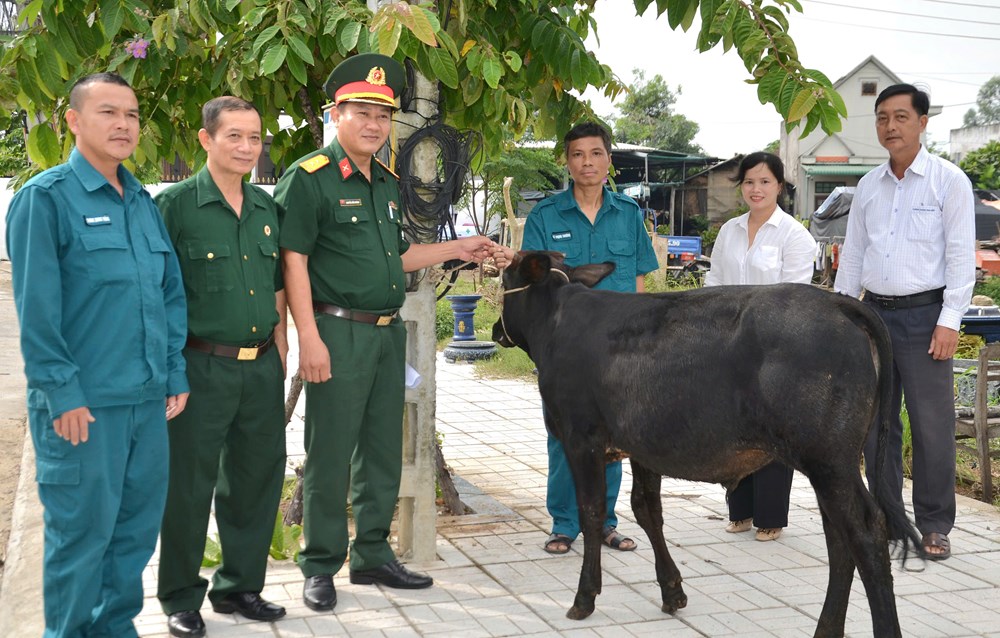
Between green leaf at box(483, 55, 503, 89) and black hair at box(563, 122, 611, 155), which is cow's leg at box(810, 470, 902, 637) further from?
black hair at box(563, 122, 611, 155)

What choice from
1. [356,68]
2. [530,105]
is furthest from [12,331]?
[356,68]

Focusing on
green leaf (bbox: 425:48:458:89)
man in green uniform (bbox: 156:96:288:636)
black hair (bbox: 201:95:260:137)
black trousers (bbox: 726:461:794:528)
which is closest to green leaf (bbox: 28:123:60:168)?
man in green uniform (bbox: 156:96:288:636)

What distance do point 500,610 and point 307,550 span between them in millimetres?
905

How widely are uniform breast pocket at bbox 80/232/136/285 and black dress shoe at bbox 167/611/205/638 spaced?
56.3 inches

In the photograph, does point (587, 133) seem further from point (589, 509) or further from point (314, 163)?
point (589, 509)

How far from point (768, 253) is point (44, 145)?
3708 mm

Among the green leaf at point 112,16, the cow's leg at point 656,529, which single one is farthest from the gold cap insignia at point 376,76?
the cow's leg at point 656,529

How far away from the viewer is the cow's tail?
12.6 ft

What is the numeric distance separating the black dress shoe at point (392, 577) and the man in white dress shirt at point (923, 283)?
234 centimetres

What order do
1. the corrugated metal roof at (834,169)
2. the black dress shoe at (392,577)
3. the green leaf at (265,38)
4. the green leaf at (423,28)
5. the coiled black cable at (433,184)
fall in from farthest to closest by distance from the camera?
1. the corrugated metal roof at (834,169)
2. the coiled black cable at (433,184)
3. the black dress shoe at (392,577)
4. the green leaf at (265,38)
5. the green leaf at (423,28)

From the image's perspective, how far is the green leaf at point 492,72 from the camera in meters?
4.45

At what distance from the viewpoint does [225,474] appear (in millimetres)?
4273

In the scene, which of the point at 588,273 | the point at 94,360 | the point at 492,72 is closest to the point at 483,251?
the point at 588,273

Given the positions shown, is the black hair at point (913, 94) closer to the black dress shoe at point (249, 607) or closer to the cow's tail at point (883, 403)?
the cow's tail at point (883, 403)
